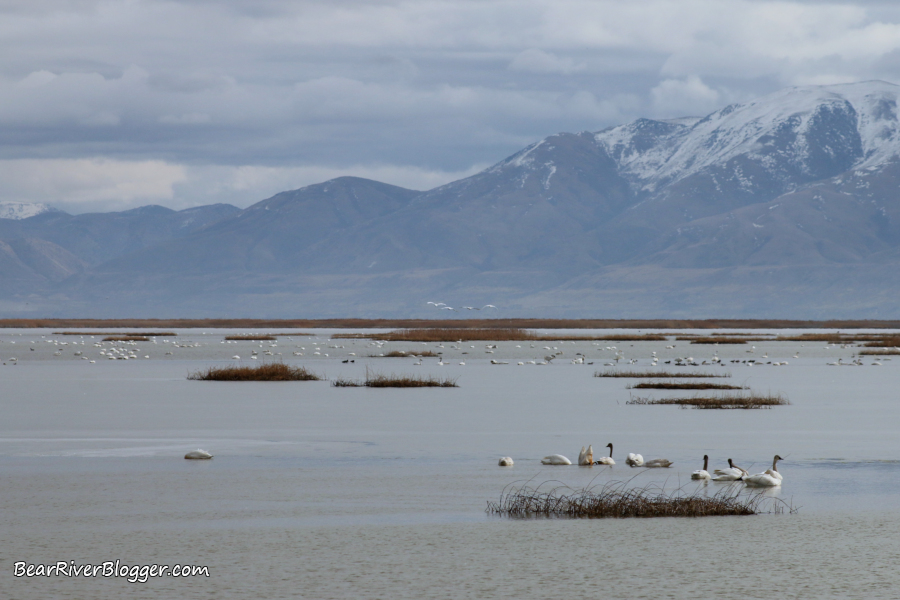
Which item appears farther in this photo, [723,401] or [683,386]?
[683,386]

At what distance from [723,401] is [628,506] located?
20133 mm

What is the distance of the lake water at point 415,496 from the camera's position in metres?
12.8

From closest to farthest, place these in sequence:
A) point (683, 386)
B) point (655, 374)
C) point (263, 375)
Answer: point (683, 386)
point (263, 375)
point (655, 374)

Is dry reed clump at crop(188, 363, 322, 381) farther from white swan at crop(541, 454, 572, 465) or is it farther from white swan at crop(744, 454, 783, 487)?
white swan at crop(744, 454, 783, 487)

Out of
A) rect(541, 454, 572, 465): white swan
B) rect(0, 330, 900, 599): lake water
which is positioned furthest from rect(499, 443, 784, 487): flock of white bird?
rect(0, 330, 900, 599): lake water

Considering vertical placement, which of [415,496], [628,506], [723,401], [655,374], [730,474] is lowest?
[415,496]

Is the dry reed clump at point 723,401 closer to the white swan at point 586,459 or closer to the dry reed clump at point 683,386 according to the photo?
the dry reed clump at point 683,386

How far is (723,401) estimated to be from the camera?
3606 cm

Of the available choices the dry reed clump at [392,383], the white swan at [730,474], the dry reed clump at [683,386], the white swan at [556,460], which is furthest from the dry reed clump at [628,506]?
the dry reed clump at [392,383]

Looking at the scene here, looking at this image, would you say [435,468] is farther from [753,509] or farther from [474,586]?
[474,586]

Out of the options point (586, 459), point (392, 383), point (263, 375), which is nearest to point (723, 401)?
point (392, 383)

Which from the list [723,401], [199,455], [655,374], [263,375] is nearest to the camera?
[199,455]

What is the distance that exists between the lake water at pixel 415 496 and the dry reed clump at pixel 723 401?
1.08 metres

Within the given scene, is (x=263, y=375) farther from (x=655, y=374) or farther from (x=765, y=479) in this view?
(x=765, y=479)
